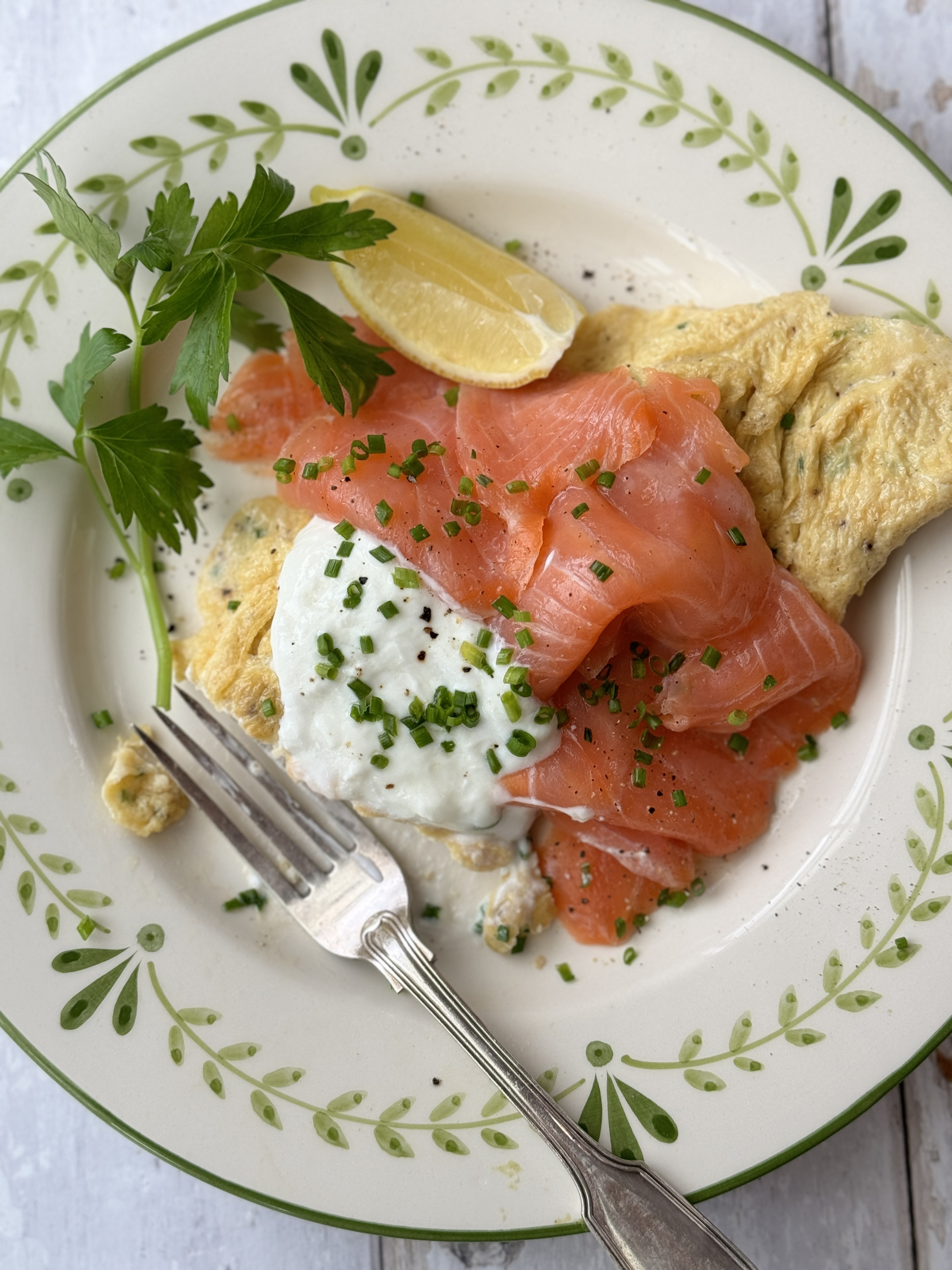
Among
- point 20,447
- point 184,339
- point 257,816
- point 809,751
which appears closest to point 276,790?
point 257,816

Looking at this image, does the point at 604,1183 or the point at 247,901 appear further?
the point at 247,901

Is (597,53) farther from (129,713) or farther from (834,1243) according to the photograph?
(834,1243)

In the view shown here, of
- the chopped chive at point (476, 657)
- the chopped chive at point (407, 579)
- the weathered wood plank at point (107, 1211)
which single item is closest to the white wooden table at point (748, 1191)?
the weathered wood plank at point (107, 1211)

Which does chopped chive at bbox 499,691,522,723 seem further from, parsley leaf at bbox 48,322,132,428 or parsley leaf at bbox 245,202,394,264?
parsley leaf at bbox 48,322,132,428

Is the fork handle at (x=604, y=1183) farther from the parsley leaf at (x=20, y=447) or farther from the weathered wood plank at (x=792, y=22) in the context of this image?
the weathered wood plank at (x=792, y=22)

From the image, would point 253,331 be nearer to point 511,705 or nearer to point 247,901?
point 511,705

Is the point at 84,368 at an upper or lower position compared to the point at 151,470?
upper
